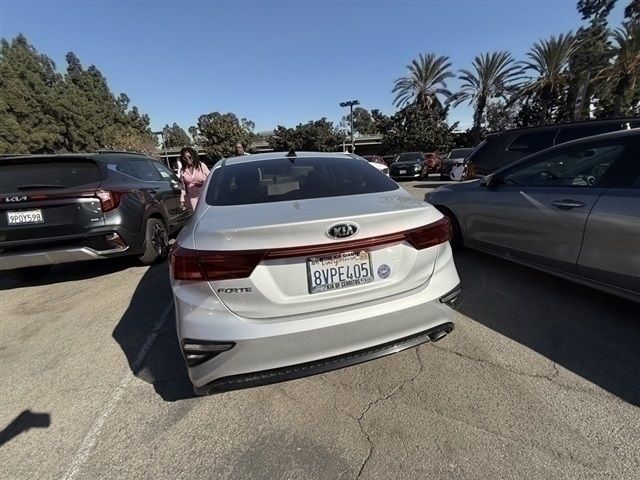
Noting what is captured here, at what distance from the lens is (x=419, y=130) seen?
39219mm

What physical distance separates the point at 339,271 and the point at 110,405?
6.06ft

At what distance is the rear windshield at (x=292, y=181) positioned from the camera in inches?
93.6

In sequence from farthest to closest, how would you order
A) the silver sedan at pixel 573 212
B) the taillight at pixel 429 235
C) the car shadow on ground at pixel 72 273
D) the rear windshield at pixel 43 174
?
the car shadow on ground at pixel 72 273, the rear windshield at pixel 43 174, the silver sedan at pixel 573 212, the taillight at pixel 429 235

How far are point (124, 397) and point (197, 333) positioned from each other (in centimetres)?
111

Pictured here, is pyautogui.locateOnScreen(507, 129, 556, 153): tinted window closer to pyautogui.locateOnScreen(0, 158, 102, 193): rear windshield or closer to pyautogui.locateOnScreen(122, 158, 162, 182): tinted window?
pyautogui.locateOnScreen(122, 158, 162, 182): tinted window

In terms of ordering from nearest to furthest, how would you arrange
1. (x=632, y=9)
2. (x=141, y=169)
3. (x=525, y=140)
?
1. (x=141, y=169)
2. (x=525, y=140)
3. (x=632, y=9)

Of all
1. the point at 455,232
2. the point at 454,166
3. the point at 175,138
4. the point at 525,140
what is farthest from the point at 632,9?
the point at 175,138

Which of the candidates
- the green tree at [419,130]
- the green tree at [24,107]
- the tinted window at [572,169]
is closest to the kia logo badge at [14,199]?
the tinted window at [572,169]

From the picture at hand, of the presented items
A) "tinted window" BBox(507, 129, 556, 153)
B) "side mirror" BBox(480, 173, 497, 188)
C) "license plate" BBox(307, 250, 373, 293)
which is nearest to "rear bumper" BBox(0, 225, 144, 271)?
"license plate" BBox(307, 250, 373, 293)

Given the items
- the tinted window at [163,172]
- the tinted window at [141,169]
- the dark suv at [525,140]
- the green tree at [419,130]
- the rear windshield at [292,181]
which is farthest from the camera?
the green tree at [419,130]

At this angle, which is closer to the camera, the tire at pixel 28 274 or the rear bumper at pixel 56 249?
the rear bumper at pixel 56 249

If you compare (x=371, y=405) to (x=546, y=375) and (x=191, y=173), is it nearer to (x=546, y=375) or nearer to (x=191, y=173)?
(x=546, y=375)

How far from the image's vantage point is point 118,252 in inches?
170

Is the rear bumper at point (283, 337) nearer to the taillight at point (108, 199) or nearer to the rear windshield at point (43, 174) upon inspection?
the taillight at point (108, 199)
